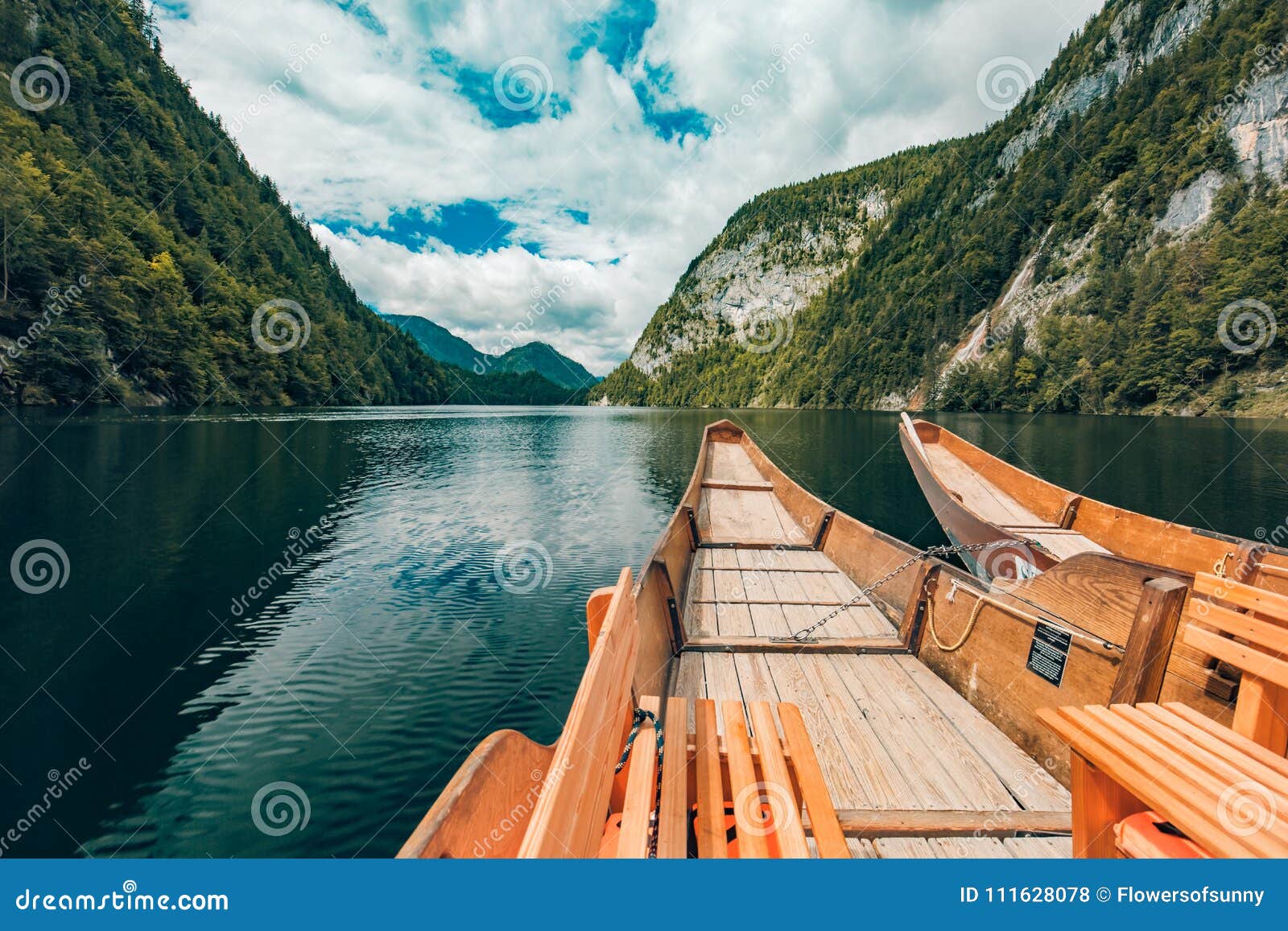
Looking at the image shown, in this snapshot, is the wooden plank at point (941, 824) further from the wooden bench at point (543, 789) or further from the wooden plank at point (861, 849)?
the wooden bench at point (543, 789)

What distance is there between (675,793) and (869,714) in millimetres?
2350

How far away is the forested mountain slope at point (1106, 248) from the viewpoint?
6075 cm

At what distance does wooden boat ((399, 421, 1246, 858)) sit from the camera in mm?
2104

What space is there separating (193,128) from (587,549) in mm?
165685

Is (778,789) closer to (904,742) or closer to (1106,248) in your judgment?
(904,742)

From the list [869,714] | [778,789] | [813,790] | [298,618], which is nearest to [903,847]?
[813,790]

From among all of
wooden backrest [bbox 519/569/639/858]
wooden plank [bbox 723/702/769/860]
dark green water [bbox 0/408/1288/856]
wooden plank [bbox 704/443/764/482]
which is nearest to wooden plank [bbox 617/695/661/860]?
wooden backrest [bbox 519/569/639/858]

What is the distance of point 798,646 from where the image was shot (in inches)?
202

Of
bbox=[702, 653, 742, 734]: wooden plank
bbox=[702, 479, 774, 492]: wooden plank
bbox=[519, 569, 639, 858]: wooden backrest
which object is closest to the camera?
bbox=[519, 569, 639, 858]: wooden backrest

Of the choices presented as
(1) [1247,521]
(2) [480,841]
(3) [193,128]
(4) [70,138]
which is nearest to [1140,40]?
(1) [1247,521]

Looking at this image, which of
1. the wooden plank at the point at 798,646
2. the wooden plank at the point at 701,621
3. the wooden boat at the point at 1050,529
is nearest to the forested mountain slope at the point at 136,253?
the wooden plank at the point at 701,621

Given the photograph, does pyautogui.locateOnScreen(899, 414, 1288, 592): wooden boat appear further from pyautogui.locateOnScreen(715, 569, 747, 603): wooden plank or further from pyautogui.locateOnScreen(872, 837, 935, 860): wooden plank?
pyautogui.locateOnScreen(715, 569, 747, 603): wooden plank

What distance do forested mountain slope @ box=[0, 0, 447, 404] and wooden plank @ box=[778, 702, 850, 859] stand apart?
50021 mm
